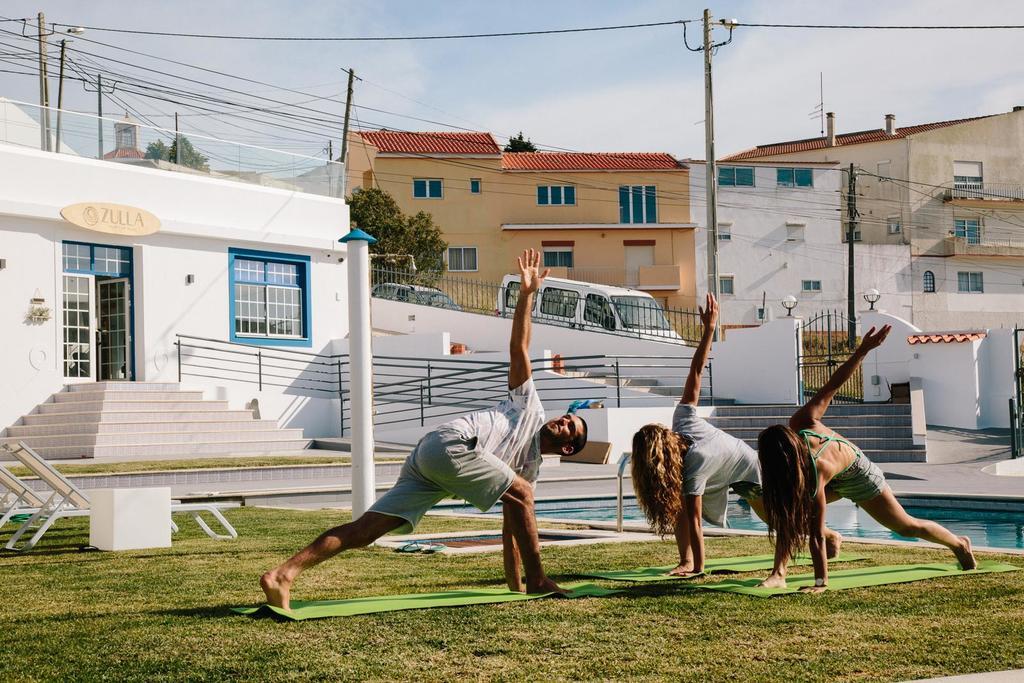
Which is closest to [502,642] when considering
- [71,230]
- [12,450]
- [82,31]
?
[12,450]

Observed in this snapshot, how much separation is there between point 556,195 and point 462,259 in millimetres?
5099

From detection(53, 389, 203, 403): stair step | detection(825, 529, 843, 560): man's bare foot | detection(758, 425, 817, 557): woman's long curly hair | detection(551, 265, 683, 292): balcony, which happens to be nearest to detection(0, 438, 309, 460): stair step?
detection(53, 389, 203, 403): stair step

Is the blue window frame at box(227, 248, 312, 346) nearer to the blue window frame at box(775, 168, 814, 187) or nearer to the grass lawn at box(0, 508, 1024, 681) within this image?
the grass lawn at box(0, 508, 1024, 681)

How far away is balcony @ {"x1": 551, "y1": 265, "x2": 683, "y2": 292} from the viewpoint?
1969 inches

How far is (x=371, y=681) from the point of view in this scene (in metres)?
4.16

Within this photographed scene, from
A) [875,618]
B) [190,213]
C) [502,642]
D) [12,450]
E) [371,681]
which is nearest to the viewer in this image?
[371,681]

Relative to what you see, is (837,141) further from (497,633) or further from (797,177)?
(497,633)

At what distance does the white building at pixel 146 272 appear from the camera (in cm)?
2070

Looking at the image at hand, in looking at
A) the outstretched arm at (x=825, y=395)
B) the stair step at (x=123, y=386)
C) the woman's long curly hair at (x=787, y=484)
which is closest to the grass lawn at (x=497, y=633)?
the woman's long curly hair at (x=787, y=484)

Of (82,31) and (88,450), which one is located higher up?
(82,31)

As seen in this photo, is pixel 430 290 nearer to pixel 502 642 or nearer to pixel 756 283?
pixel 756 283

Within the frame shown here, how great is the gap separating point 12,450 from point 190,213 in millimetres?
15457

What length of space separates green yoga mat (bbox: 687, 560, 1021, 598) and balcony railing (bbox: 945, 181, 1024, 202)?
52.4 metres

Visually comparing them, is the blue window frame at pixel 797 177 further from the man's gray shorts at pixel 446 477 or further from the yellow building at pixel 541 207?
the man's gray shorts at pixel 446 477
